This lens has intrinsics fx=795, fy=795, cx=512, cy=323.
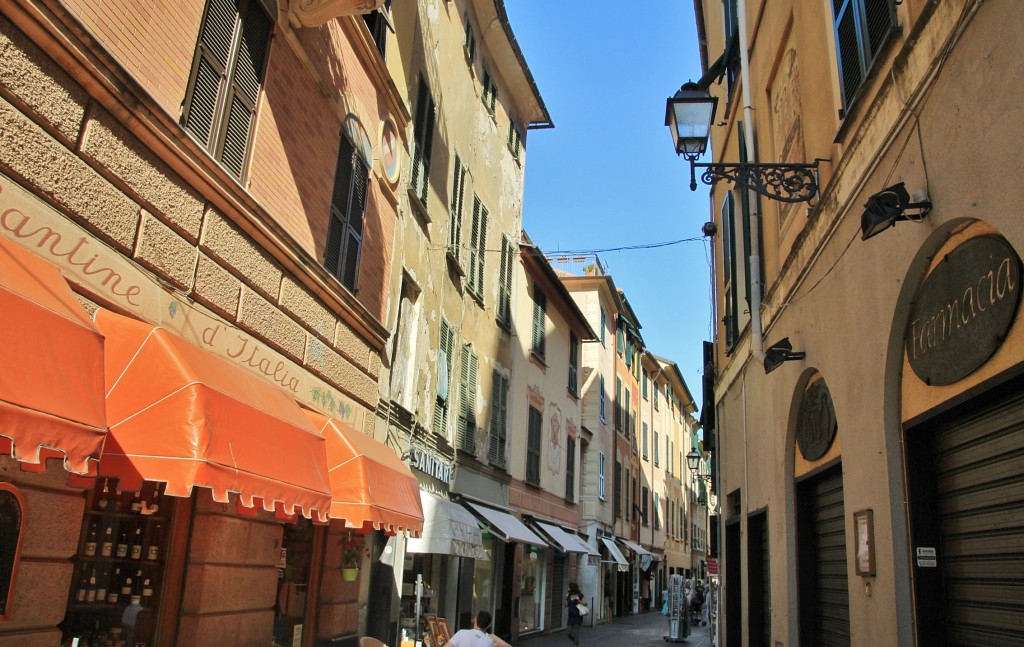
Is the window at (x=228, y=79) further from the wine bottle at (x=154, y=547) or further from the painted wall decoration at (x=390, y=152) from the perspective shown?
the painted wall decoration at (x=390, y=152)

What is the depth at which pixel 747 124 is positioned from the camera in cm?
987

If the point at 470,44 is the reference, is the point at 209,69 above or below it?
below

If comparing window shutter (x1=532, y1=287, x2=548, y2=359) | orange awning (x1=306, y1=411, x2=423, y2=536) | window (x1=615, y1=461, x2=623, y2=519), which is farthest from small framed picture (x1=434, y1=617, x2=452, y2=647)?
window (x1=615, y1=461, x2=623, y2=519)

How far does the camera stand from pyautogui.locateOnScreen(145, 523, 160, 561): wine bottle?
6188mm

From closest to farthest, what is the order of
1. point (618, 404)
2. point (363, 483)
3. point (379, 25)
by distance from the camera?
point (363, 483) → point (379, 25) → point (618, 404)

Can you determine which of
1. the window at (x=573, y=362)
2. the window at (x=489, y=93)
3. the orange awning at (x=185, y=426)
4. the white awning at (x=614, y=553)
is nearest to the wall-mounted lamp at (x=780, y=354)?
the orange awning at (x=185, y=426)

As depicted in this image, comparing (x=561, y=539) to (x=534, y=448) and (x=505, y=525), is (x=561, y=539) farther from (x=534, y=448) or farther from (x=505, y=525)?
(x=505, y=525)

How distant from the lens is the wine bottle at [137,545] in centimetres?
600

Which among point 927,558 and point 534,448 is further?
point 534,448

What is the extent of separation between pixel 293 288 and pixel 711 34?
Answer: 11.2 m

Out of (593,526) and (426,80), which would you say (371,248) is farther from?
(593,526)

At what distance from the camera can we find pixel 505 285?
2006cm

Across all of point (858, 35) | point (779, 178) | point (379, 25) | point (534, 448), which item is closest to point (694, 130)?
point (779, 178)

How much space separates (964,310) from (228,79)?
602 centimetres
